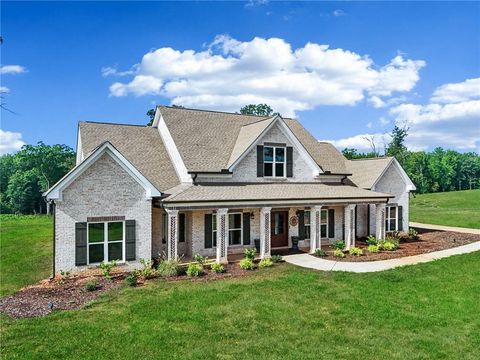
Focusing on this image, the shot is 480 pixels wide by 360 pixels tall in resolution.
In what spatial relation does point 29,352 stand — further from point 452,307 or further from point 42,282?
point 452,307

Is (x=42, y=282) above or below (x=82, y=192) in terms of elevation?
below

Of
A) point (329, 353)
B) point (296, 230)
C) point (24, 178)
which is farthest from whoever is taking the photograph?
point (24, 178)

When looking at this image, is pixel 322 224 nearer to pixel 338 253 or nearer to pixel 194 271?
pixel 338 253

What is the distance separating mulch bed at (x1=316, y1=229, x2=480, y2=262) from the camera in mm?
19422

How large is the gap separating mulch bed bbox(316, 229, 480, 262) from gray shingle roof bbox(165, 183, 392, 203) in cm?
324

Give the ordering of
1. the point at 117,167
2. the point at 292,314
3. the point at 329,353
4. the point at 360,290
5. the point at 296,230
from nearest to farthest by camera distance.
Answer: the point at 329,353 → the point at 292,314 → the point at 360,290 → the point at 117,167 → the point at 296,230

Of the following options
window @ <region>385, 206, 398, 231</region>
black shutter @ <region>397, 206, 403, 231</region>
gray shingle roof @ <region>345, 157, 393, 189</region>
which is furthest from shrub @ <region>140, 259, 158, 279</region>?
black shutter @ <region>397, 206, 403, 231</region>

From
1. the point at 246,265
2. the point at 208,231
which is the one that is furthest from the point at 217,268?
the point at 208,231

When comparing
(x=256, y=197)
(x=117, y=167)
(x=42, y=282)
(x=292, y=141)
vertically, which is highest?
(x=292, y=141)

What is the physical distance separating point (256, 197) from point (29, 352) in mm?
12019

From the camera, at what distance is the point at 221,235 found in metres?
17.9

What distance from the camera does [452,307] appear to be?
1169 cm

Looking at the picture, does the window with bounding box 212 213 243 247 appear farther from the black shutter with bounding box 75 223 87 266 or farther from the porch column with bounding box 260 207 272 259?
the black shutter with bounding box 75 223 87 266

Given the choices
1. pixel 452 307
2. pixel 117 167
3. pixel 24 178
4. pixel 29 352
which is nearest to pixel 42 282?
pixel 117 167
